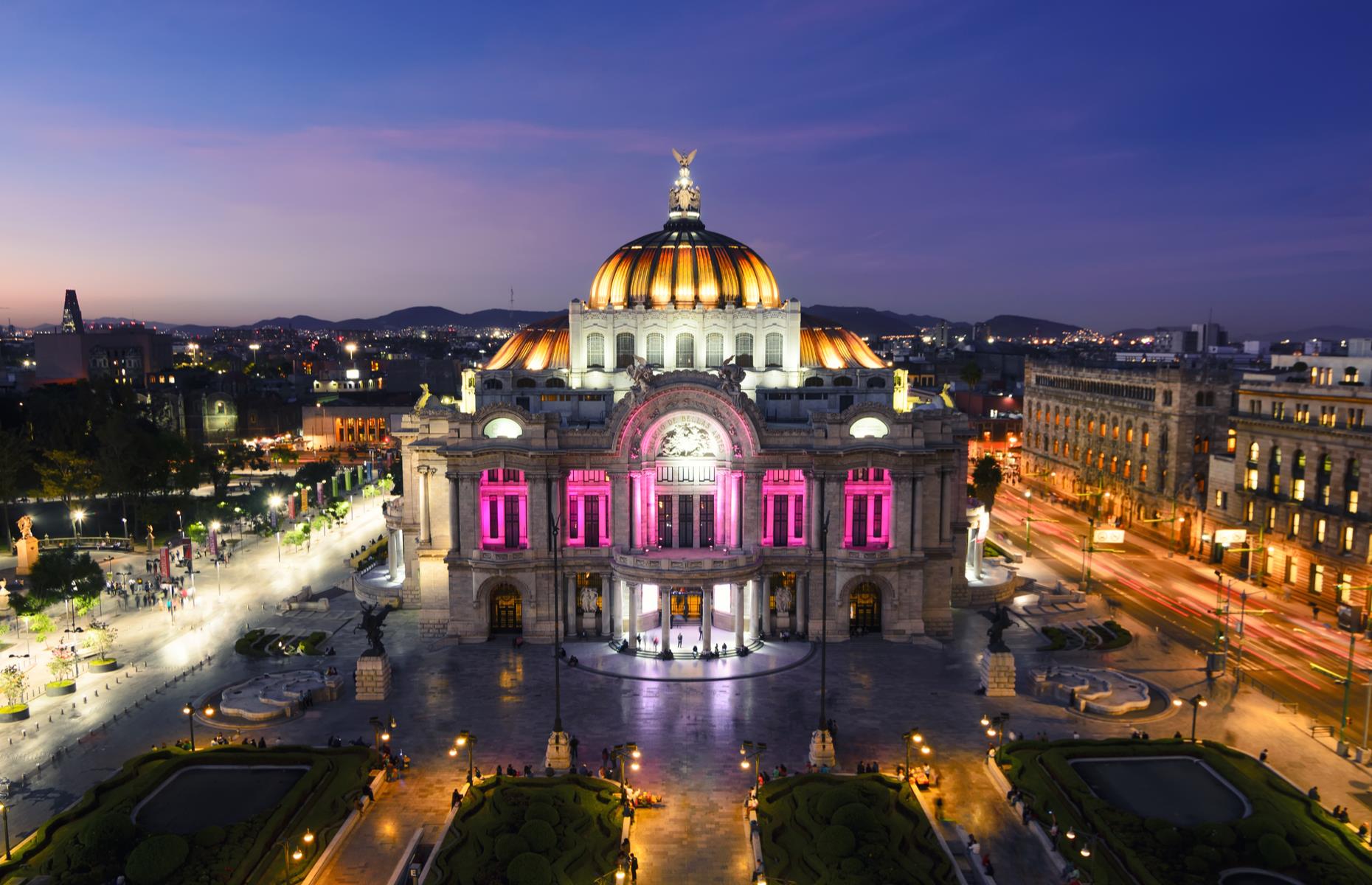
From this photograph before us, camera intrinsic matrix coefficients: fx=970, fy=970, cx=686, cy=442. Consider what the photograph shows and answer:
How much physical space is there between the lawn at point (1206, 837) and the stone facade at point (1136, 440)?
156 ft

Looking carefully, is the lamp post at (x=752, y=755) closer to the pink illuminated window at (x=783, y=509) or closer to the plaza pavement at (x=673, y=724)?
the plaza pavement at (x=673, y=724)

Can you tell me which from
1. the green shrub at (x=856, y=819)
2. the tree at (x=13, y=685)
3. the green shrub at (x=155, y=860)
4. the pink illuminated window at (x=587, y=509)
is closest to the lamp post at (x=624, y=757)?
the green shrub at (x=856, y=819)

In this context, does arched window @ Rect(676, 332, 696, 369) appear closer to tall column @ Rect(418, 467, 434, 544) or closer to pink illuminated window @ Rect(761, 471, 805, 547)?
pink illuminated window @ Rect(761, 471, 805, 547)

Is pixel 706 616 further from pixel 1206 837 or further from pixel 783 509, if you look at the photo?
pixel 1206 837

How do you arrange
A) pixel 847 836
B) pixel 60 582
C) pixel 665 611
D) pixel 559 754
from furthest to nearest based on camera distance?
1. pixel 60 582
2. pixel 665 611
3. pixel 559 754
4. pixel 847 836

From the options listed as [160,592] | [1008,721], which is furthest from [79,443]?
[1008,721]

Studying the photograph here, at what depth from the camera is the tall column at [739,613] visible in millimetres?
67562

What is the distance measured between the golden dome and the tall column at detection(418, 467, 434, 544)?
67.7 ft

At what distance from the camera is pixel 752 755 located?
163ft

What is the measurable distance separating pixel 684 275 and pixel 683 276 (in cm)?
11

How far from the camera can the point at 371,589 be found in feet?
263

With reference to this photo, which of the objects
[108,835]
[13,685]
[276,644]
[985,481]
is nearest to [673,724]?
[108,835]

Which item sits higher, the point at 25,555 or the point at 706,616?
the point at 706,616

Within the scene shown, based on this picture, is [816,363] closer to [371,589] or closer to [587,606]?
[587,606]
